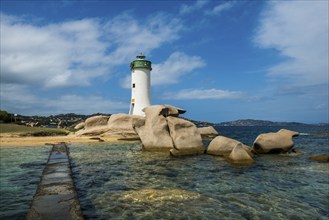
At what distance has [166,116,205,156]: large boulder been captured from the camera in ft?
69.1

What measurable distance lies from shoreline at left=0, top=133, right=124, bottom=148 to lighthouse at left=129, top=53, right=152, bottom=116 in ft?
22.3

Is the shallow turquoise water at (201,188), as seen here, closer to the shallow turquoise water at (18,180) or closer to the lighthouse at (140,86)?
the shallow turquoise water at (18,180)

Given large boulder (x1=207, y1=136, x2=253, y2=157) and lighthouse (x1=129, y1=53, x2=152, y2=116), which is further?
lighthouse (x1=129, y1=53, x2=152, y2=116)

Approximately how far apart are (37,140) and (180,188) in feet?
65.3

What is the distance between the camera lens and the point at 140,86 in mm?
38531

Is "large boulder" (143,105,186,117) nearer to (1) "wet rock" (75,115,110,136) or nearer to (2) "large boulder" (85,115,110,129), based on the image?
(1) "wet rock" (75,115,110,136)

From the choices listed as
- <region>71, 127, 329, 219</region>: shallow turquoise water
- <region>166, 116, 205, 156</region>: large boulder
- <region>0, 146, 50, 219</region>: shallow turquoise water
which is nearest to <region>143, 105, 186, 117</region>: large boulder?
<region>166, 116, 205, 156</region>: large boulder

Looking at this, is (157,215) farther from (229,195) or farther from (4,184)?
(4,184)

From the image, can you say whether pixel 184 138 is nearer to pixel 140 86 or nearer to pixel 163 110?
pixel 163 110

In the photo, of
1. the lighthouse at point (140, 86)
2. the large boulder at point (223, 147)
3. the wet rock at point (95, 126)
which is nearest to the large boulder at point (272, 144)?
the large boulder at point (223, 147)

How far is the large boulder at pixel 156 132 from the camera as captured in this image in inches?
874

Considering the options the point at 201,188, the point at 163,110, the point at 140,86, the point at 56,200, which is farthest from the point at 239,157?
the point at 140,86

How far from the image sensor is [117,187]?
36.0ft

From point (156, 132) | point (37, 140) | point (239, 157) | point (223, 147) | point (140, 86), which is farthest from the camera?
point (140, 86)
